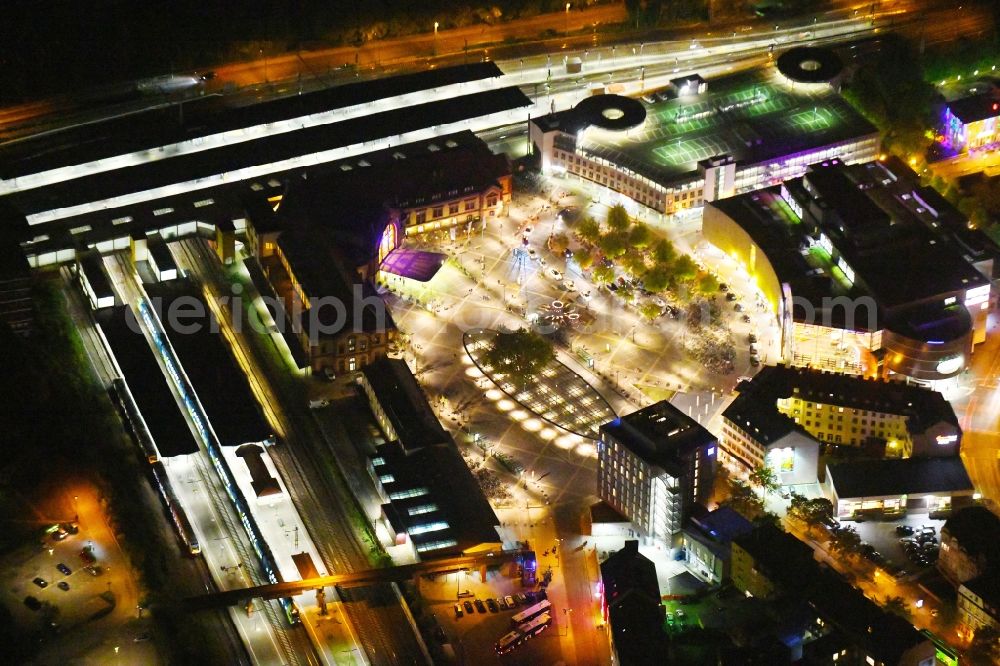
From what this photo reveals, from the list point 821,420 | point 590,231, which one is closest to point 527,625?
point 821,420

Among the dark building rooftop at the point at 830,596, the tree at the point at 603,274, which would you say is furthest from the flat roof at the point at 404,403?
the dark building rooftop at the point at 830,596

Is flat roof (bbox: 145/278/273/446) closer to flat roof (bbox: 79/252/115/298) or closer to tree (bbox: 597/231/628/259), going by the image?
flat roof (bbox: 79/252/115/298)

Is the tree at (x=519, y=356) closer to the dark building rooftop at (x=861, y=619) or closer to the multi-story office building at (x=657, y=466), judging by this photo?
the multi-story office building at (x=657, y=466)

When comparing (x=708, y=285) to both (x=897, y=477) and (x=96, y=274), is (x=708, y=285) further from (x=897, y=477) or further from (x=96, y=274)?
(x=96, y=274)

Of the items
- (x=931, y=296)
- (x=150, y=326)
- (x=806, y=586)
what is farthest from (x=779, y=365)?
(x=150, y=326)

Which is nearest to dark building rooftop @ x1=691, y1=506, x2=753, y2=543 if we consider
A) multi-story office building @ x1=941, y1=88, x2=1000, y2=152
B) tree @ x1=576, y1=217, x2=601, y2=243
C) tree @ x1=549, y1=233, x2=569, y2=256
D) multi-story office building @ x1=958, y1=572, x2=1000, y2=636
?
multi-story office building @ x1=958, y1=572, x2=1000, y2=636
